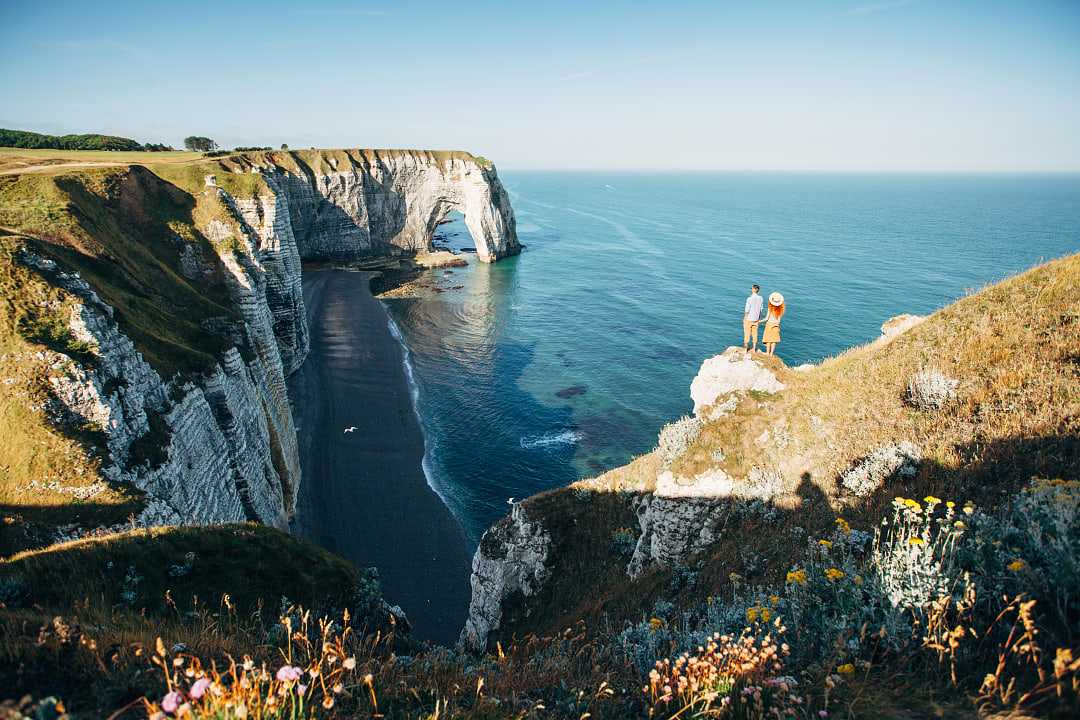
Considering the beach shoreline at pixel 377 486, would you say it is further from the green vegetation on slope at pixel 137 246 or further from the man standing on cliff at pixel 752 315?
the man standing on cliff at pixel 752 315

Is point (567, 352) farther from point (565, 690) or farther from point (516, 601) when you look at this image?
point (565, 690)

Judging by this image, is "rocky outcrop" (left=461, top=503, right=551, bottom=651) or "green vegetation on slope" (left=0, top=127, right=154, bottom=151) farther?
"green vegetation on slope" (left=0, top=127, right=154, bottom=151)

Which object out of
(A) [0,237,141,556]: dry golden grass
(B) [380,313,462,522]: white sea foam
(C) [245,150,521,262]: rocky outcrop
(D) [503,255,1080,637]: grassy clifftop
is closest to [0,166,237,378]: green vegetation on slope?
(A) [0,237,141,556]: dry golden grass

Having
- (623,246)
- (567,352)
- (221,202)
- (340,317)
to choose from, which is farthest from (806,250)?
(221,202)

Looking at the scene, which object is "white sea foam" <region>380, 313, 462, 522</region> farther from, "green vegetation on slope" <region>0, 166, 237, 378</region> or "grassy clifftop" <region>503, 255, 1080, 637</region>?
"grassy clifftop" <region>503, 255, 1080, 637</region>

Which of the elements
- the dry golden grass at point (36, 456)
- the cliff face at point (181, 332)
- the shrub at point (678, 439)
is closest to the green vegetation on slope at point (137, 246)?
the cliff face at point (181, 332)

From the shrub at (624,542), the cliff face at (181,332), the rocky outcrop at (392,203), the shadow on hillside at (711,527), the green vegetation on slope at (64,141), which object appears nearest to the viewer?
the shadow on hillside at (711,527)
